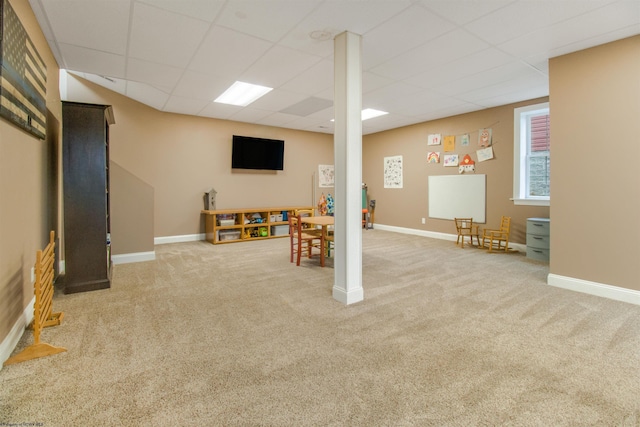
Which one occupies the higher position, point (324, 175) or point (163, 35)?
point (163, 35)

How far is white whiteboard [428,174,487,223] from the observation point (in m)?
5.76

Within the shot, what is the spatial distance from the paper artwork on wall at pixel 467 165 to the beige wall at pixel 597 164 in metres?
2.52

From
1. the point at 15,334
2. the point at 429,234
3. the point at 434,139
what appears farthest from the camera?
the point at 429,234

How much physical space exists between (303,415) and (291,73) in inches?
145

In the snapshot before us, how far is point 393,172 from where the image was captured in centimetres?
750

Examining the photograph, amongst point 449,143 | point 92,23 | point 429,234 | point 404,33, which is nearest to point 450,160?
point 449,143

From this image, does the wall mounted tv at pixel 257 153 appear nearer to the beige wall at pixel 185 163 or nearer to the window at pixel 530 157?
the beige wall at pixel 185 163

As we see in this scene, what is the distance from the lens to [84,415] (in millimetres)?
1443

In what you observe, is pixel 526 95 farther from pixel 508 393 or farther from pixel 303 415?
pixel 303 415

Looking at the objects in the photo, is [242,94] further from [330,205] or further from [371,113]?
[330,205]

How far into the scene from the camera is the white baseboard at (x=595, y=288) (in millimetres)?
2891

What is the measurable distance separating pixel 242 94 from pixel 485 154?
175 inches

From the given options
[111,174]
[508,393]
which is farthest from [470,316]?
[111,174]

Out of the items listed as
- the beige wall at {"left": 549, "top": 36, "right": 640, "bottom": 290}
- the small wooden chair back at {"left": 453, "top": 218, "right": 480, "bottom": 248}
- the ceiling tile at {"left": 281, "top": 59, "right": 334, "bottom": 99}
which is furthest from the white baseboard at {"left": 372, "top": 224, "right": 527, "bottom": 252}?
the ceiling tile at {"left": 281, "top": 59, "right": 334, "bottom": 99}
